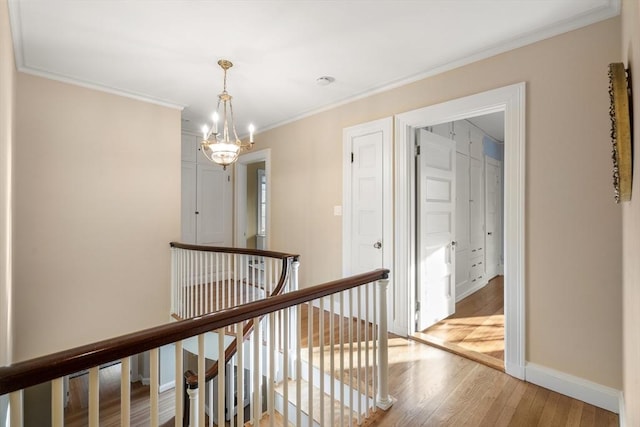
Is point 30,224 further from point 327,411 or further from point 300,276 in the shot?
point 327,411

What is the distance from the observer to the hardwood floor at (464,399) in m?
1.86

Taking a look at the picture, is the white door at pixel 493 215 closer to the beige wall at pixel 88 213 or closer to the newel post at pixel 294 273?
the newel post at pixel 294 273

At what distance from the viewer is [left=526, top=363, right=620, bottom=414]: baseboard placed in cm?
192

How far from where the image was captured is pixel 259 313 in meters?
1.32

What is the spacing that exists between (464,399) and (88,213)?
145 inches

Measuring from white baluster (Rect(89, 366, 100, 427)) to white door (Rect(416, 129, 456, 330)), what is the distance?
266 centimetres

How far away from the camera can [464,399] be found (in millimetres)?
2051

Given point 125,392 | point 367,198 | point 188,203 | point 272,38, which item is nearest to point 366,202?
point 367,198

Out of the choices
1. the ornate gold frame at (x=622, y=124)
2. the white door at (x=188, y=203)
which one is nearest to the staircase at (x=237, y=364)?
the ornate gold frame at (x=622, y=124)

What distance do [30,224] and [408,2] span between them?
359 centimetres

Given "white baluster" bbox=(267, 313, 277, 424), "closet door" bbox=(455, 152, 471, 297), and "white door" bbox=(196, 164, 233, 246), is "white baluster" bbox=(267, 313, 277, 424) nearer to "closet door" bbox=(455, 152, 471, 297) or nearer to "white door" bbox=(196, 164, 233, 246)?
"closet door" bbox=(455, 152, 471, 297)

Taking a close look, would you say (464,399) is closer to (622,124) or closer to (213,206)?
(622,124)

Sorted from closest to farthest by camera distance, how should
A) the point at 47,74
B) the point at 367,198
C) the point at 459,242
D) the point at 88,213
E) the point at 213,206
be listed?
the point at 47,74 → the point at 88,213 → the point at 367,198 → the point at 459,242 → the point at 213,206

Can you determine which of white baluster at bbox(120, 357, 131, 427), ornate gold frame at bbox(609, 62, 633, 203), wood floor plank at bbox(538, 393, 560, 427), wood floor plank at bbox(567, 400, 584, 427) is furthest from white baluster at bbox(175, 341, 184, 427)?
wood floor plank at bbox(567, 400, 584, 427)
